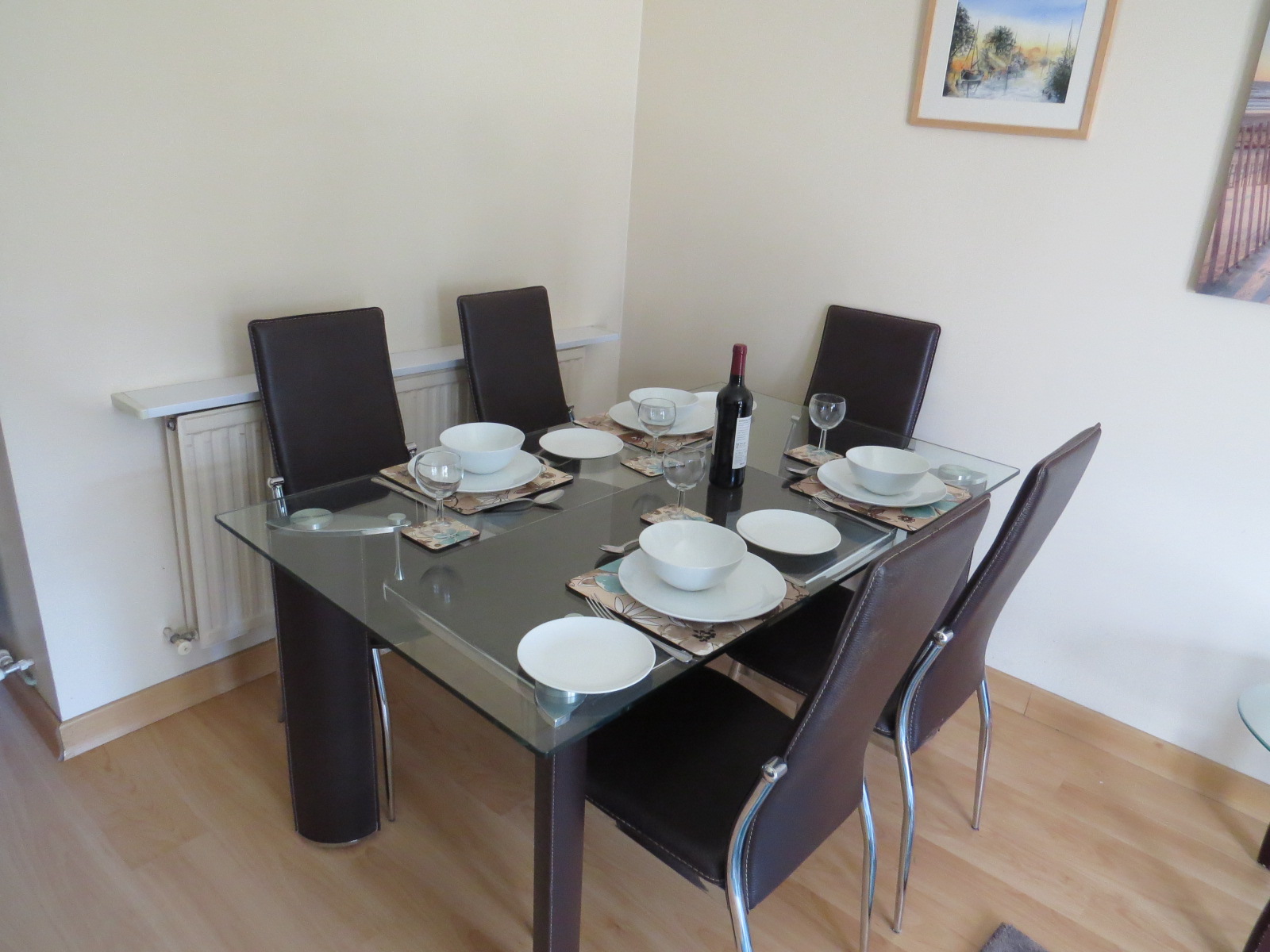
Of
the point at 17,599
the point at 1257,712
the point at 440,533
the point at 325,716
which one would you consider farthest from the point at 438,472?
the point at 1257,712

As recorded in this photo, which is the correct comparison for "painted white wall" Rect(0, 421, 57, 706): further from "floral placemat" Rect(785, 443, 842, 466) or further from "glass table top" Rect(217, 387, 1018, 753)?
"floral placemat" Rect(785, 443, 842, 466)

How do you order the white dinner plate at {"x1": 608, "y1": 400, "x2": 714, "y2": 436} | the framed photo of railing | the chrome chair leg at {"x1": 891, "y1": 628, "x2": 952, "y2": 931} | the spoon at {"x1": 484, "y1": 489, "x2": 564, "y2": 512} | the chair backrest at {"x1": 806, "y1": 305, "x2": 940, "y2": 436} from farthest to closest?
the chair backrest at {"x1": 806, "y1": 305, "x2": 940, "y2": 436} → the white dinner plate at {"x1": 608, "y1": 400, "x2": 714, "y2": 436} → the framed photo of railing → the spoon at {"x1": 484, "y1": 489, "x2": 564, "y2": 512} → the chrome chair leg at {"x1": 891, "y1": 628, "x2": 952, "y2": 931}

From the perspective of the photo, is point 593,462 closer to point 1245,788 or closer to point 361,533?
point 361,533

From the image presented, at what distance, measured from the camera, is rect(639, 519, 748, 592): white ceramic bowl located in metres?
1.35

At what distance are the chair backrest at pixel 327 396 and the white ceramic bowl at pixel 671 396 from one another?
1.88 ft

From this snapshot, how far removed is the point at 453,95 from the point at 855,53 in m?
1.05

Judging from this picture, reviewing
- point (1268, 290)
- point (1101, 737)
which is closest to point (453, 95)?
point (1268, 290)

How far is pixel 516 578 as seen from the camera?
1.44 m

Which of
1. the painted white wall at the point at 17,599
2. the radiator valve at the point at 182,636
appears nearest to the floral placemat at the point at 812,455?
the radiator valve at the point at 182,636

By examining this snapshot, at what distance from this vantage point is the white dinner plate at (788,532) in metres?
1.59

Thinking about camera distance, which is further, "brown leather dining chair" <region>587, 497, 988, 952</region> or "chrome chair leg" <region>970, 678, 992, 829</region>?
"chrome chair leg" <region>970, 678, 992, 829</region>

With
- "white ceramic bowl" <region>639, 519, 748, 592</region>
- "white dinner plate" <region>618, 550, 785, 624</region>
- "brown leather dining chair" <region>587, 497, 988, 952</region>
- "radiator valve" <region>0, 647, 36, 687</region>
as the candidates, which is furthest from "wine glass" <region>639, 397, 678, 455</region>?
"radiator valve" <region>0, 647, 36, 687</region>

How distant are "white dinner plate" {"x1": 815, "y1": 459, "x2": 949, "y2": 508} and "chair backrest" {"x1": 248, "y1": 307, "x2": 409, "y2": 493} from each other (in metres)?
1.00

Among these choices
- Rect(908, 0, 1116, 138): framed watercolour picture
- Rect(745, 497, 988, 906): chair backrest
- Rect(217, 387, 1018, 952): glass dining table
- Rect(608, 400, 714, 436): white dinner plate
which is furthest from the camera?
Rect(608, 400, 714, 436): white dinner plate
